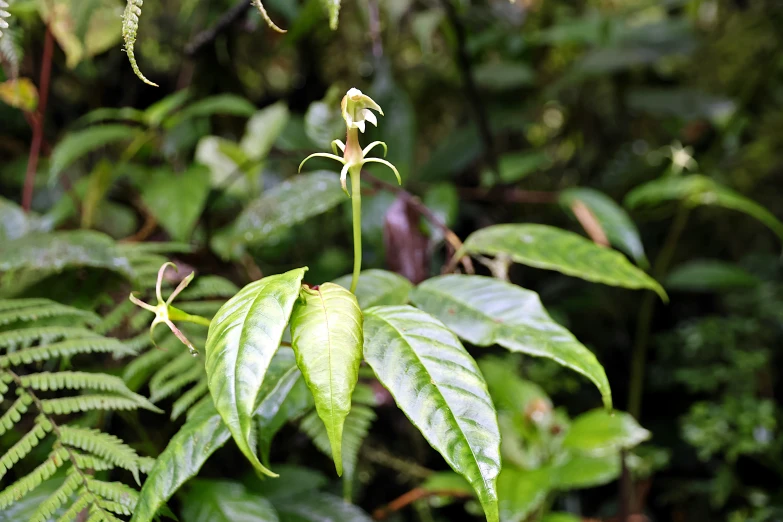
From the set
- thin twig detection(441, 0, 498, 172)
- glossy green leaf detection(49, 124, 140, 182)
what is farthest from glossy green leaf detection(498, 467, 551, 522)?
glossy green leaf detection(49, 124, 140, 182)

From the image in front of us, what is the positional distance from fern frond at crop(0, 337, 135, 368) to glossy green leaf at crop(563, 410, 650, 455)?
61 centimetres

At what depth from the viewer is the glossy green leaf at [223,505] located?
56cm

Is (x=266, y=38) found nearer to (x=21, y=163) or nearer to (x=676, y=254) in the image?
(x=21, y=163)

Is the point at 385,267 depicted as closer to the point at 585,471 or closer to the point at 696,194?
the point at 585,471

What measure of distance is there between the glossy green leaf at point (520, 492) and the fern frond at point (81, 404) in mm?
431

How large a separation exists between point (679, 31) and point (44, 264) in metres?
1.64

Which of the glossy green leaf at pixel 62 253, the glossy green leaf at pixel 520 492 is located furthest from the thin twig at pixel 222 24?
the glossy green leaf at pixel 520 492

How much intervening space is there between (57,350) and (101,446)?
0.11 meters

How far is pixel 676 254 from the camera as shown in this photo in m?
1.53

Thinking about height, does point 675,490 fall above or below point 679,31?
below

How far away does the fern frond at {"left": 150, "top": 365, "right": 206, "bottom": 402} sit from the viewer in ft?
1.86

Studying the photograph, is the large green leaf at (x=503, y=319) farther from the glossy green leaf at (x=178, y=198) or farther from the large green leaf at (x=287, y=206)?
the glossy green leaf at (x=178, y=198)

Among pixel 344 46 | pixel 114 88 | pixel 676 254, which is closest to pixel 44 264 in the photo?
pixel 114 88

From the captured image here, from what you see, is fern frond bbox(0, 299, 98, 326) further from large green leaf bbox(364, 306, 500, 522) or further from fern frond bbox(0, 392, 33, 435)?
large green leaf bbox(364, 306, 500, 522)
